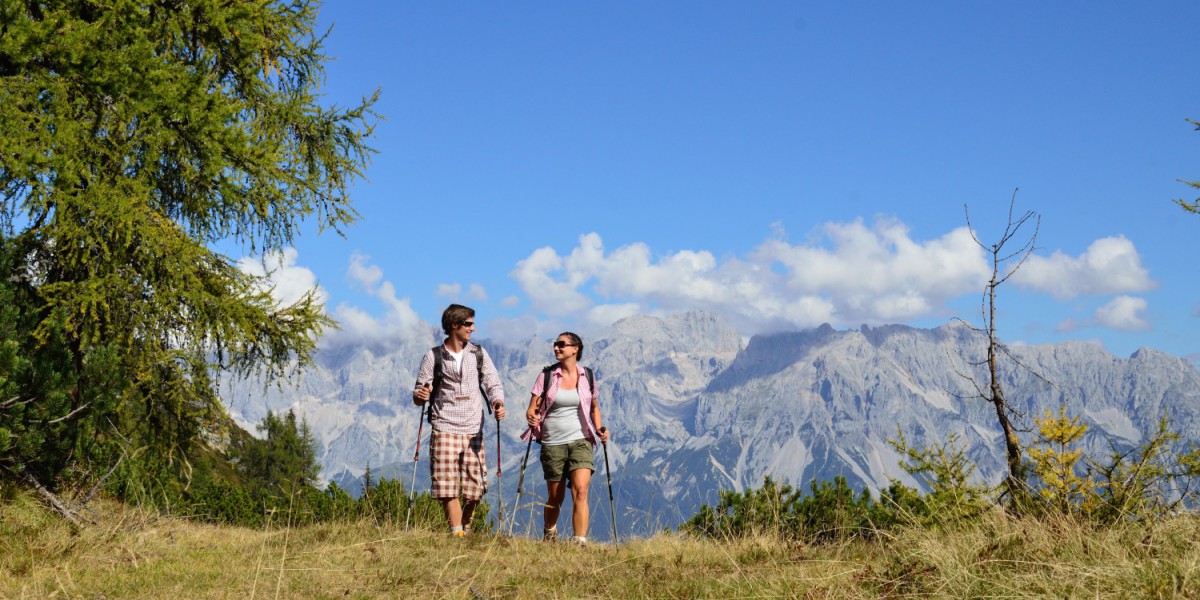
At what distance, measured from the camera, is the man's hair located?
29.7 ft

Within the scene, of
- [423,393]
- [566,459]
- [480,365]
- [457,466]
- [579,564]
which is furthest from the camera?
[480,365]

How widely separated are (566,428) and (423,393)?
1457mm

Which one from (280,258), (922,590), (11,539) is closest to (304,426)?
(280,258)

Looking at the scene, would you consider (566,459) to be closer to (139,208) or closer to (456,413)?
(456,413)

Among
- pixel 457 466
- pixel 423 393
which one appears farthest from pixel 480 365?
pixel 457 466

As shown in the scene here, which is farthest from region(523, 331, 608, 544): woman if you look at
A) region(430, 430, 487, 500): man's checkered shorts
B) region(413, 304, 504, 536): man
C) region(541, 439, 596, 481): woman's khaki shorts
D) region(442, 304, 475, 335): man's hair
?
region(442, 304, 475, 335): man's hair

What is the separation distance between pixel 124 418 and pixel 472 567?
269 inches

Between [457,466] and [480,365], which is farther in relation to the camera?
[480,365]

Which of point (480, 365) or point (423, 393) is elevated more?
point (480, 365)

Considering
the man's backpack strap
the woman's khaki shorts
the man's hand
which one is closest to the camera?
the man's hand

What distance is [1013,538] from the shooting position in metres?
5.71

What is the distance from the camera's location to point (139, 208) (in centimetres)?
1009

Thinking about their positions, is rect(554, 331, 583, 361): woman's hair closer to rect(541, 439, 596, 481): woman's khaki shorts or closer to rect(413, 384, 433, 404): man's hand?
rect(541, 439, 596, 481): woman's khaki shorts

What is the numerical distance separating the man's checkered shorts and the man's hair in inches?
41.6
